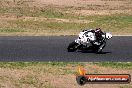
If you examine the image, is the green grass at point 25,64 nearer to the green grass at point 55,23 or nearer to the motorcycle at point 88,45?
the motorcycle at point 88,45

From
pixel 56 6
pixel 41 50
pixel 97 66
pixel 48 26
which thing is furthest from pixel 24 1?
pixel 97 66

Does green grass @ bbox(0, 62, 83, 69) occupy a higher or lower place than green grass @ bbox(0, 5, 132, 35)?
higher

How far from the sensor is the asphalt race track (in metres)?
26.4

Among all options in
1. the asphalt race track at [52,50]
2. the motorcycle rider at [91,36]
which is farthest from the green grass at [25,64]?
the motorcycle rider at [91,36]

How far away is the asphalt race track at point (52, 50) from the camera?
26422mm

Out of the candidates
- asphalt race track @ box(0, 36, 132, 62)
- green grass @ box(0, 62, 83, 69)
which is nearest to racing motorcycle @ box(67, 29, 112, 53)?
asphalt race track @ box(0, 36, 132, 62)

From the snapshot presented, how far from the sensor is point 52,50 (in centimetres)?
2872

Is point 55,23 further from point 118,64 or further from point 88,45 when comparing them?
point 118,64

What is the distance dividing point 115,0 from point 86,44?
98.9 ft

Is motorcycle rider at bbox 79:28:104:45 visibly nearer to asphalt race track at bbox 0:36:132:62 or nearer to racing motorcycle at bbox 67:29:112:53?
racing motorcycle at bbox 67:29:112:53

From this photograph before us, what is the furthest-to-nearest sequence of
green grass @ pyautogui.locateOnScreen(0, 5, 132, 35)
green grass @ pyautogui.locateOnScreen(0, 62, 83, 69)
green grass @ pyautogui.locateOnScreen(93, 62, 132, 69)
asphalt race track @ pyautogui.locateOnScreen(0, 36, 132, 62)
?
green grass @ pyautogui.locateOnScreen(0, 5, 132, 35) < asphalt race track @ pyautogui.locateOnScreen(0, 36, 132, 62) < green grass @ pyautogui.locateOnScreen(93, 62, 132, 69) < green grass @ pyautogui.locateOnScreen(0, 62, 83, 69)

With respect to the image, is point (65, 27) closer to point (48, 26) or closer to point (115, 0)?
point (48, 26)

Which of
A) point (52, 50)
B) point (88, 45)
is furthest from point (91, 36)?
point (52, 50)

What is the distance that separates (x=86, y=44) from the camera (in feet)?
93.6
